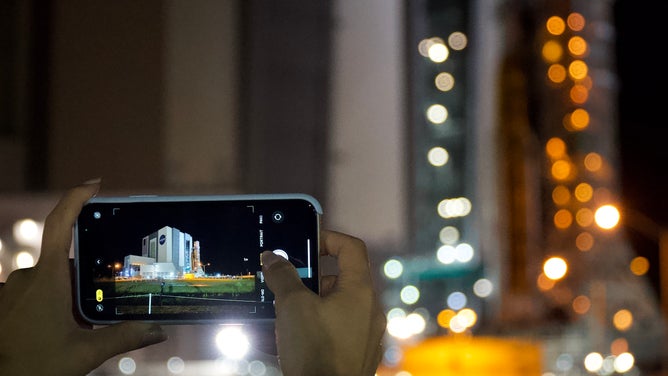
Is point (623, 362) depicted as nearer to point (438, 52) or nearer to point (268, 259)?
point (438, 52)

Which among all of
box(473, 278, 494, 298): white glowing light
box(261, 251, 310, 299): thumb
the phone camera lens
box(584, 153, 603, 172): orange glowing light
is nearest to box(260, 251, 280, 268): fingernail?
box(261, 251, 310, 299): thumb

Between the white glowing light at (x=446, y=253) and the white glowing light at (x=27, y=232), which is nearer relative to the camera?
the white glowing light at (x=27, y=232)

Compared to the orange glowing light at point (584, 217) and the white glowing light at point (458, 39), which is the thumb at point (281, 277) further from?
the orange glowing light at point (584, 217)

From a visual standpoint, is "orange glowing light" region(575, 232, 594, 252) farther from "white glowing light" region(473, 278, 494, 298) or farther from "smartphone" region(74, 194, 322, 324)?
"smartphone" region(74, 194, 322, 324)

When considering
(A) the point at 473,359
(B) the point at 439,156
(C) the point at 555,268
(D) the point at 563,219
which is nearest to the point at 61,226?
(A) the point at 473,359

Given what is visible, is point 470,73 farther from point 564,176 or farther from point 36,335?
point 36,335

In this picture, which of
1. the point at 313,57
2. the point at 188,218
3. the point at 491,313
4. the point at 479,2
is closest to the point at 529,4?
the point at 479,2

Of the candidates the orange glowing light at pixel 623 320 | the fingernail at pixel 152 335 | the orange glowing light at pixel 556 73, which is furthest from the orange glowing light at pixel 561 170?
the fingernail at pixel 152 335
